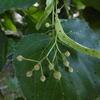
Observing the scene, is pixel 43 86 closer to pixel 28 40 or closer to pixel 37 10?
pixel 28 40

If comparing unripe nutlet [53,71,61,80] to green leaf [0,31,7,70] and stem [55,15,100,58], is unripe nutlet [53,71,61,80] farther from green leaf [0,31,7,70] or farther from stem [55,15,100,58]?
green leaf [0,31,7,70]

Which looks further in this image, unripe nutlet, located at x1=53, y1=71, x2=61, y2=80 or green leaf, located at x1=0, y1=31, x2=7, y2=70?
green leaf, located at x1=0, y1=31, x2=7, y2=70

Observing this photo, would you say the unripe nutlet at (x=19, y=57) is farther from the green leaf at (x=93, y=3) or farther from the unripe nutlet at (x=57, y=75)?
the green leaf at (x=93, y=3)

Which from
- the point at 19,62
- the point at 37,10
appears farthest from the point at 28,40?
the point at 37,10

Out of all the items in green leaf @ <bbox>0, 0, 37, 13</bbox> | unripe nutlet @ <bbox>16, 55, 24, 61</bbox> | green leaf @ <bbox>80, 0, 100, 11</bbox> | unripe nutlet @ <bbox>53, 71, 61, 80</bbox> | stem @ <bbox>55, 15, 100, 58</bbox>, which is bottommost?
unripe nutlet @ <bbox>53, 71, 61, 80</bbox>

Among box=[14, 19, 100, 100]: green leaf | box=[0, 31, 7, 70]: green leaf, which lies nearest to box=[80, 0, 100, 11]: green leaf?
box=[14, 19, 100, 100]: green leaf

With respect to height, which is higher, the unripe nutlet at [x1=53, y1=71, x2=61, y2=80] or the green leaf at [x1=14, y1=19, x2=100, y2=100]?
the unripe nutlet at [x1=53, y1=71, x2=61, y2=80]

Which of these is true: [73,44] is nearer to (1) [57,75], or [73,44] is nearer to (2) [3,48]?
(1) [57,75]

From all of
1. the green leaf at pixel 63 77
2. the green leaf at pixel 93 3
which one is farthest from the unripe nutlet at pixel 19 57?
the green leaf at pixel 93 3

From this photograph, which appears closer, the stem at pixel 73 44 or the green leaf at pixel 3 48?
the stem at pixel 73 44
